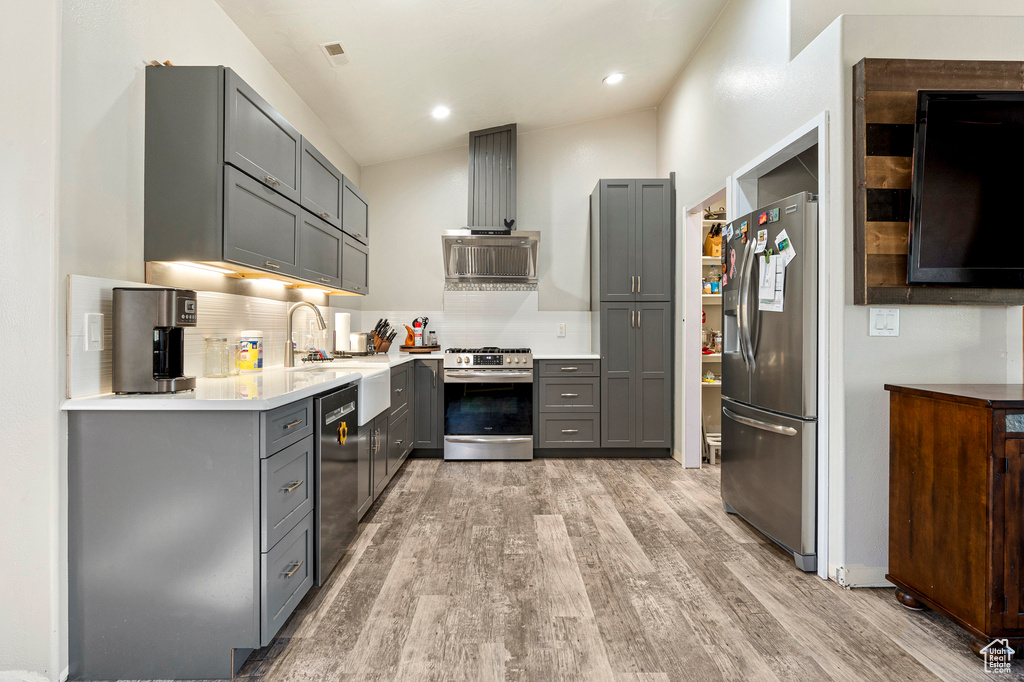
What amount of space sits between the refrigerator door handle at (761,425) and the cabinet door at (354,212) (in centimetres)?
277

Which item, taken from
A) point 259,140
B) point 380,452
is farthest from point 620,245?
point 259,140

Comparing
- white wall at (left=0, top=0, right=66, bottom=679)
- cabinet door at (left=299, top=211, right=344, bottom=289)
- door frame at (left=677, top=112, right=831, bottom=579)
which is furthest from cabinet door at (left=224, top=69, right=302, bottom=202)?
door frame at (left=677, top=112, right=831, bottom=579)

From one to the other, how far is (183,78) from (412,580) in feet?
7.40

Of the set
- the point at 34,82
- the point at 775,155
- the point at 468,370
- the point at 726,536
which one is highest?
the point at 775,155

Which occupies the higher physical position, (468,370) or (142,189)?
(142,189)

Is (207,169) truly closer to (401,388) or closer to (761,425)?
(401,388)

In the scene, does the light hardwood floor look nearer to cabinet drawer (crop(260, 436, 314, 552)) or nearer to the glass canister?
cabinet drawer (crop(260, 436, 314, 552))

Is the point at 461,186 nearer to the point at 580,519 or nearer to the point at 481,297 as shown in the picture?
the point at 481,297

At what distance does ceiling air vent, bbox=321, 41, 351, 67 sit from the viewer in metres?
2.84

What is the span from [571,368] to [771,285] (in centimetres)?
207

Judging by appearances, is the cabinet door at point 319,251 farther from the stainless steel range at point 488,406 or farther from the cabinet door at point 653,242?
the cabinet door at point 653,242

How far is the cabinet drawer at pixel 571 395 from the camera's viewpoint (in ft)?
14.0

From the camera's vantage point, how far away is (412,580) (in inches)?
84.2

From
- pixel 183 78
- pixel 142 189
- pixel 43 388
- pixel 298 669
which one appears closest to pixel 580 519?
pixel 298 669
